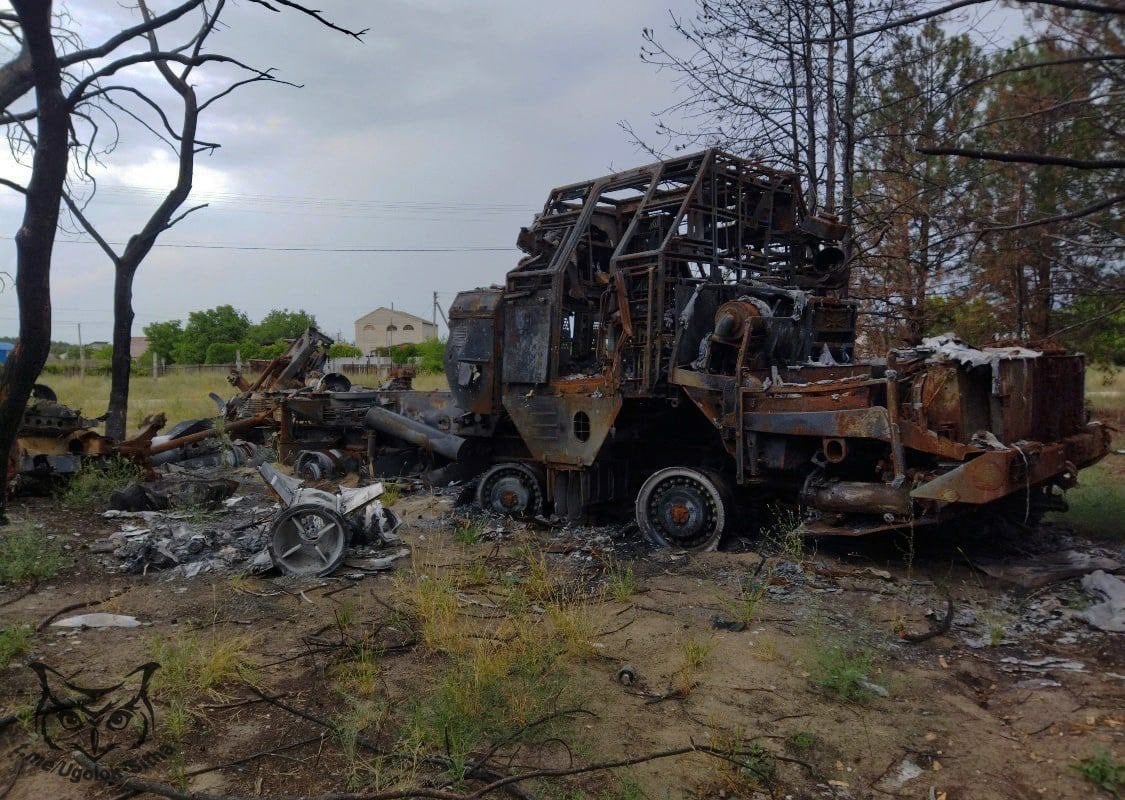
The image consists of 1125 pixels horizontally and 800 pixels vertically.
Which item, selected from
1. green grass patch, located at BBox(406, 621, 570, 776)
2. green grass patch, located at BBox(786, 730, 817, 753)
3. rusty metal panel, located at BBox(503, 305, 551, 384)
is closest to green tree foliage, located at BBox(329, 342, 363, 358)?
rusty metal panel, located at BBox(503, 305, 551, 384)

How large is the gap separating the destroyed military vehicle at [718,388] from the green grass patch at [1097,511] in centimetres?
80

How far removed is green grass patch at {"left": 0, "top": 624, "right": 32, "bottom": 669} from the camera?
169 inches

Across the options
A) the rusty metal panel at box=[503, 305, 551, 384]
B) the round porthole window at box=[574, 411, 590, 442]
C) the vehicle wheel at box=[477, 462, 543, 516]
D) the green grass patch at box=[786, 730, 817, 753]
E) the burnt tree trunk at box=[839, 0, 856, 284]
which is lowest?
the green grass patch at box=[786, 730, 817, 753]

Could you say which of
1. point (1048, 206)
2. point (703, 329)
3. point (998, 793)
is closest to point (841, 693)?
point (998, 793)

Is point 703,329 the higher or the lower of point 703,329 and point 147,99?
the lower

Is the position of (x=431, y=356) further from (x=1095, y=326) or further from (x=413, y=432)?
(x=1095, y=326)

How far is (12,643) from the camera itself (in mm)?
4367

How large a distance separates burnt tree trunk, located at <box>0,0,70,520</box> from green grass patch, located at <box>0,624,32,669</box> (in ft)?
3.23

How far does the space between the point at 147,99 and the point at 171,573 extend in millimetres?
8290

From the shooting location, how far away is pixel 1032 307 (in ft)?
36.5

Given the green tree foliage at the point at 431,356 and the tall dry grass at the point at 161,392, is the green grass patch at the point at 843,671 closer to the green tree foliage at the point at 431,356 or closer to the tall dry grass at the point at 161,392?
the tall dry grass at the point at 161,392

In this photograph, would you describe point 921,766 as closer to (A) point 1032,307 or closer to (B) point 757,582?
(B) point 757,582

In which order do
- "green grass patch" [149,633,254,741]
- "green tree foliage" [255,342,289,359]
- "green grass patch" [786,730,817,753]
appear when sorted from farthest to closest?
"green tree foliage" [255,342,289,359] < "green grass patch" [149,633,254,741] < "green grass patch" [786,730,817,753]

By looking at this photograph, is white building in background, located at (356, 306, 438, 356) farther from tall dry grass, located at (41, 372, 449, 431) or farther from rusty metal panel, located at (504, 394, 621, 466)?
rusty metal panel, located at (504, 394, 621, 466)
